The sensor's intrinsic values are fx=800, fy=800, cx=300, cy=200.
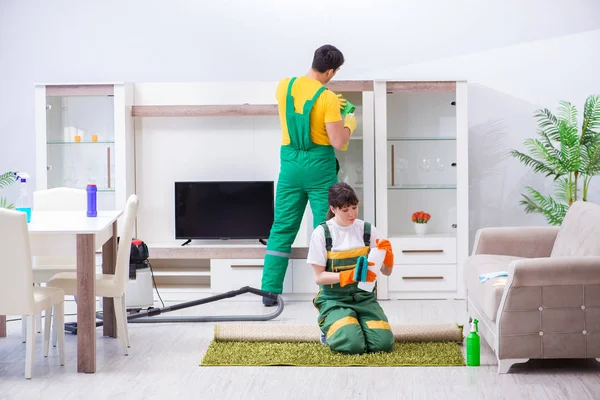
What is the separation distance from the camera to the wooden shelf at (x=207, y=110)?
5.86m

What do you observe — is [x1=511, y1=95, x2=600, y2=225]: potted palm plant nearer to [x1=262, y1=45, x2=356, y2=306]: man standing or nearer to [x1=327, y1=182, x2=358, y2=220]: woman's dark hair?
[x1=262, y1=45, x2=356, y2=306]: man standing

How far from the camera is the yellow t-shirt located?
16.7ft

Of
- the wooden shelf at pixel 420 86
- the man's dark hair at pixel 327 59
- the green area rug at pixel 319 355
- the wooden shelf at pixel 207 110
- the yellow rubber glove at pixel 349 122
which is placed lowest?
the green area rug at pixel 319 355

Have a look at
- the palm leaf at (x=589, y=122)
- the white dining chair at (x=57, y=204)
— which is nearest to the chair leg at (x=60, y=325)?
the white dining chair at (x=57, y=204)

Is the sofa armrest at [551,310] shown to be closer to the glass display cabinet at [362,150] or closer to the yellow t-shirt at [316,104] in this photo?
the yellow t-shirt at [316,104]

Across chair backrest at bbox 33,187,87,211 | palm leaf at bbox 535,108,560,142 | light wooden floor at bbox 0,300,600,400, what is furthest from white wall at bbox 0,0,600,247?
light wooden floor at bbox 0,300,600,400

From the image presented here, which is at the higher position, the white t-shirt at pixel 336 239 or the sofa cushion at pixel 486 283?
the white t-shirt at pixel 336 239

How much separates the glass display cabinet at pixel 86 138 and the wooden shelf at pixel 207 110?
0.14 meters

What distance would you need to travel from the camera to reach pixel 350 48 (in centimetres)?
622

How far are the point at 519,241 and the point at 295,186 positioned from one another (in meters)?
1.48

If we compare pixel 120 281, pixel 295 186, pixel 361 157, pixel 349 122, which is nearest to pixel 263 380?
pixel 120 281

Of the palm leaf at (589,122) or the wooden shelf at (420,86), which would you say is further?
the wooden shelf at (420,86)

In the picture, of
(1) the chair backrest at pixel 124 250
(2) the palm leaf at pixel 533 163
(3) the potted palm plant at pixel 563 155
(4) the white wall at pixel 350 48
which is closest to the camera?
(1) the chair backrest at pixel 124 250

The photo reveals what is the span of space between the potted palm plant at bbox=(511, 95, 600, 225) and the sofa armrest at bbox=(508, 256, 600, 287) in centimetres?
210
